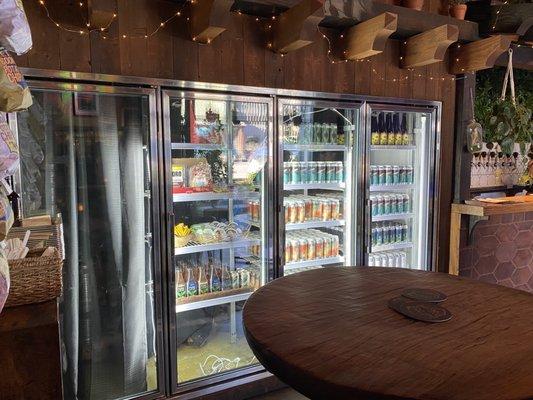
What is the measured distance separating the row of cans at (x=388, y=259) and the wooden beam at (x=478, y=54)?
1603 mm

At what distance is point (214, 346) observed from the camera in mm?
2869

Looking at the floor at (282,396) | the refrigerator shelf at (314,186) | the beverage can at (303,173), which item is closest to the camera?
the floor at (282,396)

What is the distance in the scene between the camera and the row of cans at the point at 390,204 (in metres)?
3.33

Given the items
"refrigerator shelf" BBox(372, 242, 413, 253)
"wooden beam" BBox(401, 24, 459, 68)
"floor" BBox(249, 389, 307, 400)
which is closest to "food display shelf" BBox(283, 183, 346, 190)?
"refrigerator shelf" BBox(372, 242, 413, 253)

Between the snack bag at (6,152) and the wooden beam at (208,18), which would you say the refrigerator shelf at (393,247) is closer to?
the wooden beam at (208,18)

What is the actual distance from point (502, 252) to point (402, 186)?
130cm

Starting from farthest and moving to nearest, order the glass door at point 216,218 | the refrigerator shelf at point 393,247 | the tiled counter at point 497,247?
the tiled counter at point 497,247
the refrigerator shelf at point 393,247
the glass door at point 216,218

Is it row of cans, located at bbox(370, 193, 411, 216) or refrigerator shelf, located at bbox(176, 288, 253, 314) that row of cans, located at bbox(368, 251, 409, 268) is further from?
refrigerator shelf, located at bbox(176, 288, 253, 314)

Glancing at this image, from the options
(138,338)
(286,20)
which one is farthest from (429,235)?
(138,338)

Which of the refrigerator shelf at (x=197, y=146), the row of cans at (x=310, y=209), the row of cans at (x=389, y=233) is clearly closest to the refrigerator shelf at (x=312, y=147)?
the row of cans at (x=310, y=209)

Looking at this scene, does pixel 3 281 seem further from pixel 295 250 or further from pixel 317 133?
pixel 317 133

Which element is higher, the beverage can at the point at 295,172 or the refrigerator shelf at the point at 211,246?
the beverage can at the point at 295,172

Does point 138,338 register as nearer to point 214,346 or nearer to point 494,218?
point 214,346

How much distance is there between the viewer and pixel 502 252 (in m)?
3.83
